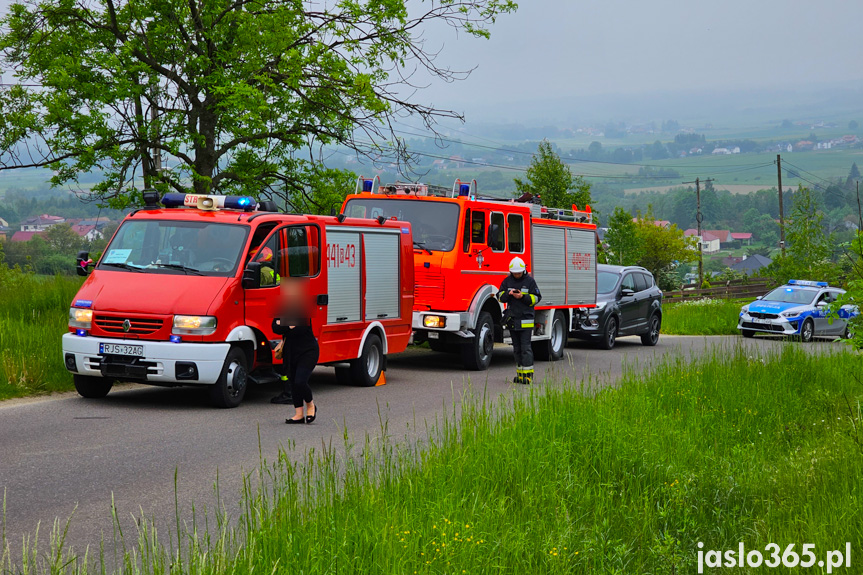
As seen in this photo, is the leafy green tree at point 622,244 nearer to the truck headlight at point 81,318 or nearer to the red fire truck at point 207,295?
the red fire truck at point 207,295

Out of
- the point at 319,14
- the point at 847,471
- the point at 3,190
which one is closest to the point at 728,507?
the point at 847,471

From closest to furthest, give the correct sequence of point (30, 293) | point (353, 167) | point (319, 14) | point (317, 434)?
point (317, 434) → point (30, 293) → point (319, 14) → point (353, 167)

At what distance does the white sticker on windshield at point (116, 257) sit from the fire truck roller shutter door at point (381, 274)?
3.64m

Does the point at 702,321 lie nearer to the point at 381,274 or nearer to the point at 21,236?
the point at 381,274

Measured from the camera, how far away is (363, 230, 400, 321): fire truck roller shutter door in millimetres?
14336

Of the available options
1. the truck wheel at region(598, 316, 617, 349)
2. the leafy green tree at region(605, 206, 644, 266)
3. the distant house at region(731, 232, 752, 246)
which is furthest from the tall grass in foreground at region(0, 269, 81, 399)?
the distant house at region(731, 232, 752, 246)

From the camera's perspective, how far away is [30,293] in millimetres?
16672

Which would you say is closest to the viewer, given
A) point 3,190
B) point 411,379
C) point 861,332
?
point 861,332

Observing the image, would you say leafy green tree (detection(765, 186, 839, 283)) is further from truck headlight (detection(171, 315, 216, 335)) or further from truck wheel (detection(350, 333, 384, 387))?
truck headlight (detection(171, 315, 216, 335))

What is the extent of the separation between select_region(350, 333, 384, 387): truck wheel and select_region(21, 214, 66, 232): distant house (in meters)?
19.7

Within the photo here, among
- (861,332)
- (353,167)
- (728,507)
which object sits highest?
(353,167)

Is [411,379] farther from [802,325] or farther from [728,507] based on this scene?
[802,325]

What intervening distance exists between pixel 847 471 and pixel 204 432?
6.02 metres

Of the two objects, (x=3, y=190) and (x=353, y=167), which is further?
(x=3, y=190)
